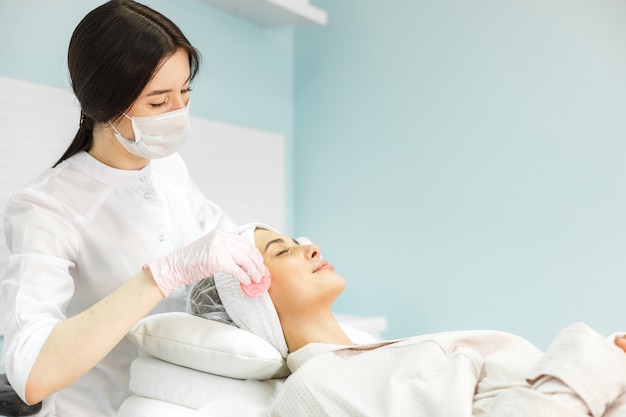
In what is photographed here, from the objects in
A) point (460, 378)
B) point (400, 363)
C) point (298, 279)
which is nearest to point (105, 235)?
point (298, 279)

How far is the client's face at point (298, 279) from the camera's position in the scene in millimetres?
1538

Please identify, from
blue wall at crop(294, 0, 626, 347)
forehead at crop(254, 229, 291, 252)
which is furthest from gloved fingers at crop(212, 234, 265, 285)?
blue wall at crop(294, 0, 626, 347)

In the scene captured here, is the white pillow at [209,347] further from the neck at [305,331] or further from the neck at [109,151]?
the neck at [109,151]

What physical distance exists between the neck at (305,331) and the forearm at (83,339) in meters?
0.34

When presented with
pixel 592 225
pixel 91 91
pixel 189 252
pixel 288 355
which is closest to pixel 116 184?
pixel 91 91

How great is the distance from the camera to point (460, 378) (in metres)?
1.26

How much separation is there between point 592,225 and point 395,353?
55.4 inches

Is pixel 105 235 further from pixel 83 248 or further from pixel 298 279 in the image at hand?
pixel 298 279

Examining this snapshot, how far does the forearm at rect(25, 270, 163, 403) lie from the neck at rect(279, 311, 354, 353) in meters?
0.34

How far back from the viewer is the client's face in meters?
1.54

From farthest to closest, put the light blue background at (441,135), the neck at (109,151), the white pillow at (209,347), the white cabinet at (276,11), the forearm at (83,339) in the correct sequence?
1. the white cabinet at (276,11)
2. the light blue background at (441,135)
3. the neck at (109,151)
4. the white pillow at (209,347)
5. the forearm at (83,339)

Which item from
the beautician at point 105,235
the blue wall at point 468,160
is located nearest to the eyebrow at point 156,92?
the beautician at point 105,235

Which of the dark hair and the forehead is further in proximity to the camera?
the forehead

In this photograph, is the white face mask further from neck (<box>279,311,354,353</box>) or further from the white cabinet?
the white cabinet
